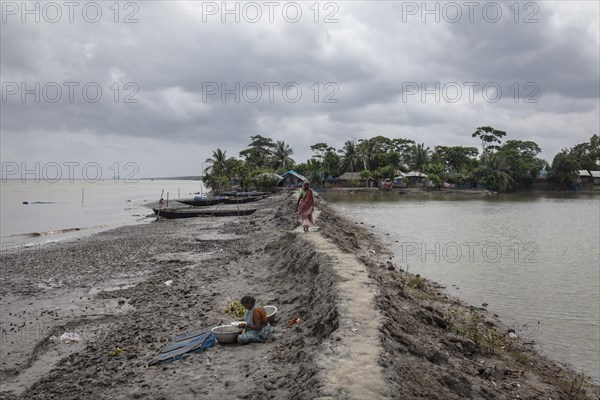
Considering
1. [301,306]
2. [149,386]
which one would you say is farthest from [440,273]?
[149,386]

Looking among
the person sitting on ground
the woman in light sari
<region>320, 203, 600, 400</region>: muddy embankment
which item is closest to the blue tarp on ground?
the person sitting on ground

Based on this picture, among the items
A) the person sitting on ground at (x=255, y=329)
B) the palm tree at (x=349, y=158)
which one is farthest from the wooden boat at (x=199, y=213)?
the palm tree at (x=349, y=158)

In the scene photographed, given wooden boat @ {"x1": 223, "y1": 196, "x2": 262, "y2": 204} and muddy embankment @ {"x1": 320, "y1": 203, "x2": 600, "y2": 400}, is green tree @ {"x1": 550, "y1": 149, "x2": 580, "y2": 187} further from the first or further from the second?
muddy embankment @ {"x1": 320, "y1": 203, "x2": 600, "y2": 400}

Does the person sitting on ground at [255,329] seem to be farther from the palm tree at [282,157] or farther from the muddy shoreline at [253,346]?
the palm tree at [282,157]

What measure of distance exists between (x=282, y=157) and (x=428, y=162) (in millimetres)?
32659

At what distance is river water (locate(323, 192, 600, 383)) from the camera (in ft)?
35.5

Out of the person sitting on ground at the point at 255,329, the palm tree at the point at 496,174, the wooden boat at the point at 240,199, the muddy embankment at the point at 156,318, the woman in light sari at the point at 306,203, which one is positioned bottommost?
the muddy embankment at the point at 156,318

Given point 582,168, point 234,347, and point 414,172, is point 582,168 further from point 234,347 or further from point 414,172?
point 234,347

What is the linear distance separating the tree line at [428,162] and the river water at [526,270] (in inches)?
1974

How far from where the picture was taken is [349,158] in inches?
3770

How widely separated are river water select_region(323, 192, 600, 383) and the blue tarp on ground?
23.8 ft

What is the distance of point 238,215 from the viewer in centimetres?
3794

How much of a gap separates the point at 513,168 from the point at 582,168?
732 inches

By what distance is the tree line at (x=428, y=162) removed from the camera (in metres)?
86.4
